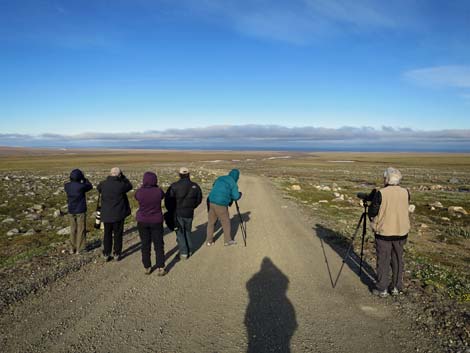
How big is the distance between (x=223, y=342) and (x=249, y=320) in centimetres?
83

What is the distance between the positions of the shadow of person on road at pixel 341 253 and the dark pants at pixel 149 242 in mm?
4517

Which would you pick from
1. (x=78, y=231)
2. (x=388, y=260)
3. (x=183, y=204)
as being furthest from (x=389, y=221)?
(x=78, y=231)

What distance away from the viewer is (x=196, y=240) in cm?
1138

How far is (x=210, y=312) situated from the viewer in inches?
241

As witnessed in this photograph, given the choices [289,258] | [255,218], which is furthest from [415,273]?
[255,218]

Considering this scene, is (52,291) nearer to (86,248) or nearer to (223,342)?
(86,248)

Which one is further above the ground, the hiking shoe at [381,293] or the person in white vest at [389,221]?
the person in white vest at [389,221]

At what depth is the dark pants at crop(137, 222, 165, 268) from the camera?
786cm

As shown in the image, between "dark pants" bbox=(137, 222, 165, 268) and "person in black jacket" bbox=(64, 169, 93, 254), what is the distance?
8.54 ft

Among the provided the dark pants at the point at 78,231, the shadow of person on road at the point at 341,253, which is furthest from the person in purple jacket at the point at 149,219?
the shadow of person on road at the point at 341,253

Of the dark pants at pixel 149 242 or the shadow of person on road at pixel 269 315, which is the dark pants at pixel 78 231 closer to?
the dark pants at pixel 149 242

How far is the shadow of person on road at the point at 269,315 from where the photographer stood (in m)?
5.18

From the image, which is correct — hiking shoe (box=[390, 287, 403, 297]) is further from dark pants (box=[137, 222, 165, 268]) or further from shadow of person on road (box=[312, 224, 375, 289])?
dark pants (box=[137, 222, 165, 268])

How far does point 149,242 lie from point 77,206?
3.02m
